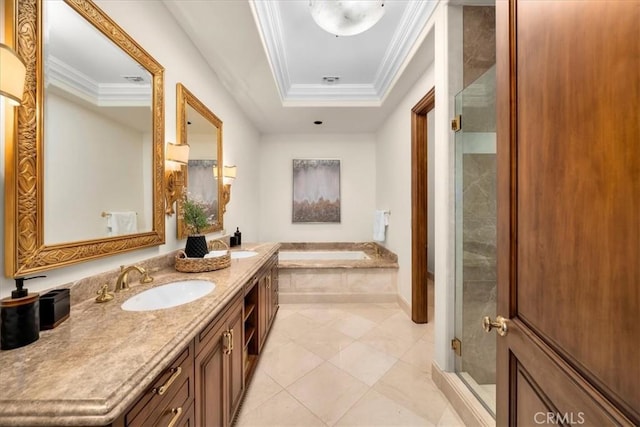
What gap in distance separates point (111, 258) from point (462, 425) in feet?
7.14

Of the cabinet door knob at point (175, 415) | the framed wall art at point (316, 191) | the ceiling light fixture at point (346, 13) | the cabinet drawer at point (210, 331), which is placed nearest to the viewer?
the cabinet door knob at point (175, 415)

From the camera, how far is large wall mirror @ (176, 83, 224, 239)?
71.4 inches

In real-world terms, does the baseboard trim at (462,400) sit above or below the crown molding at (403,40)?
below

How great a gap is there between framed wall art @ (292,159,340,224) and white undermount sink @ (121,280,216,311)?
2.94 metres

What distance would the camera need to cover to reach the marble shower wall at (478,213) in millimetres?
1608

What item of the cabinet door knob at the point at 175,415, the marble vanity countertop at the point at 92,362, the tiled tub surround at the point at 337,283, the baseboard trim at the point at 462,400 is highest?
the marble vanity countertop at the point at 92,362

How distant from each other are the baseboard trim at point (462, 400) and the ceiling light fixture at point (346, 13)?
7.96 ft

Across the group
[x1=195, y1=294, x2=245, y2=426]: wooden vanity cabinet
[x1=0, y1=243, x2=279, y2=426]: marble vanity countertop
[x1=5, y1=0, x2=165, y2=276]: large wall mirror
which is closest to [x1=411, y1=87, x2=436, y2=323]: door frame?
[x1=195, y1=294, x2=245, y2=426]: wooden vanity cabinet

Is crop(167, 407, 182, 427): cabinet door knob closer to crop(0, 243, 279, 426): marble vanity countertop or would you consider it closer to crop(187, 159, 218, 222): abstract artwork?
crop(0, 243, 279, 426): marble vanity countertop

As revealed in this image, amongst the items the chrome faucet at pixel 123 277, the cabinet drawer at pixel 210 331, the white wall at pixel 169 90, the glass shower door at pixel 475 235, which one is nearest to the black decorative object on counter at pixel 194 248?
the white wall at pixel 169 90

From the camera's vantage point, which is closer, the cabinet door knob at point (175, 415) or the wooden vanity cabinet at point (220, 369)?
the cabinet door knob at point (175, 415)

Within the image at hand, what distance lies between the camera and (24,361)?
0.66 m

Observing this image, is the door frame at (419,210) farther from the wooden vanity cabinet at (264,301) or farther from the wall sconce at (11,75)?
the wall sconce at (11,75)

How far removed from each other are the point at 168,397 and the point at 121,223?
3.03 ft
